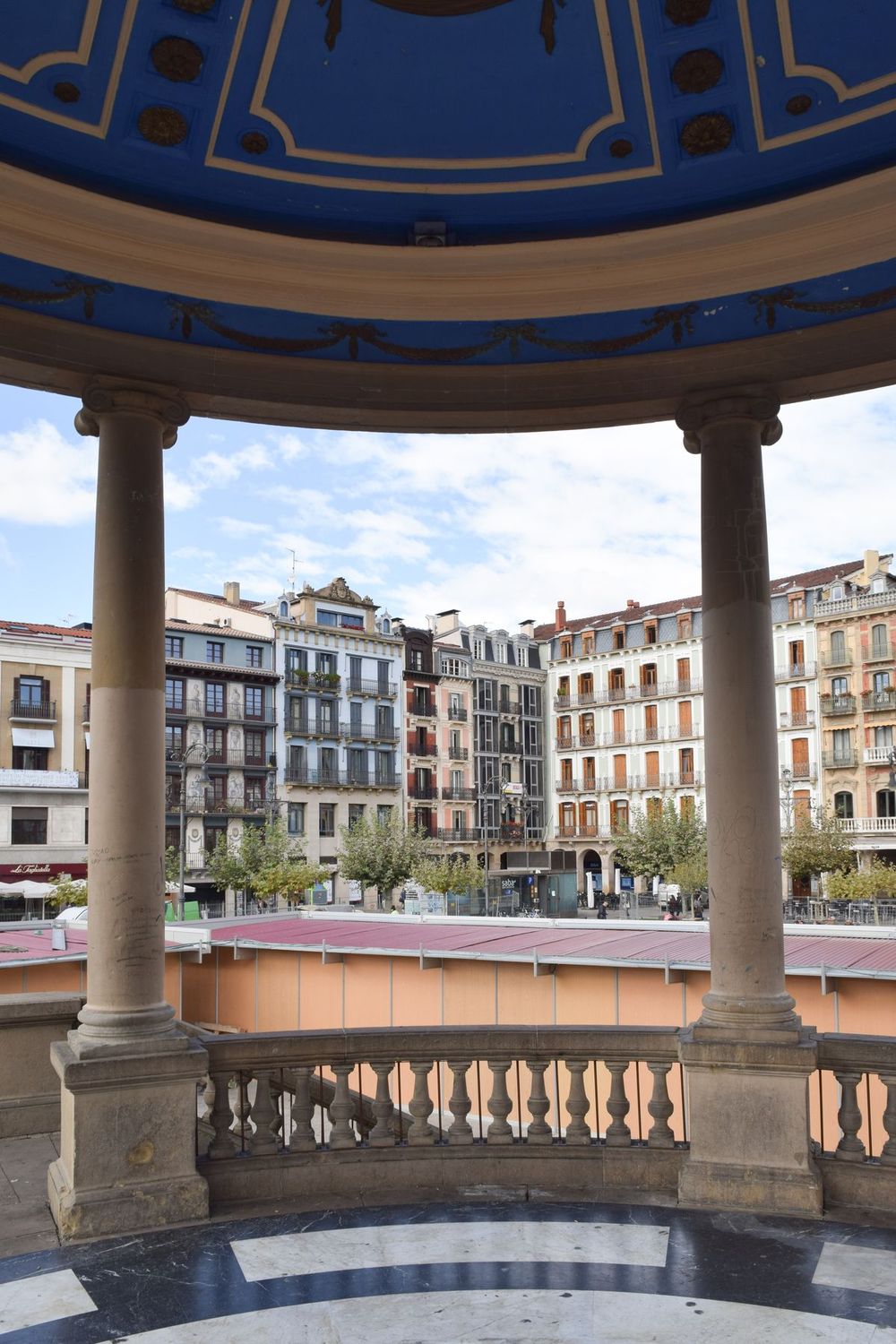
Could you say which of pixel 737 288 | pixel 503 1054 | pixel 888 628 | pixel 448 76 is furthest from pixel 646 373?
pixel 888 628

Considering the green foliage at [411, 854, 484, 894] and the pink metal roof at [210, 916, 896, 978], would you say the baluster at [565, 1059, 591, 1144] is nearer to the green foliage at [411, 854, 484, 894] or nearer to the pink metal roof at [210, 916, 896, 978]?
the pink metal roof at [210, 916, 896, 978]

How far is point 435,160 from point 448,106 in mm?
370

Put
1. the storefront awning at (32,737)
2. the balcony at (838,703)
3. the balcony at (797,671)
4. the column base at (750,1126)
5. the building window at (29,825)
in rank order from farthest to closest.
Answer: the balcony at (797,671)
the balcony at (838,703)
the building window at (29,825)
the storefront awning at (32,737)
the column base at (750,1126)

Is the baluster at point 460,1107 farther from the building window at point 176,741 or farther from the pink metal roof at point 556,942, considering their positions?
the building window at point 176,741

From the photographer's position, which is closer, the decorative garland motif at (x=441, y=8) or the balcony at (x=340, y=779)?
the decorative garland motif at (x=441, y=8)

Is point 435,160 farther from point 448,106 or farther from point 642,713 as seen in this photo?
point 642,713

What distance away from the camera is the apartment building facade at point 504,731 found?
82.2m

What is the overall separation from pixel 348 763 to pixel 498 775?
14.1 meters

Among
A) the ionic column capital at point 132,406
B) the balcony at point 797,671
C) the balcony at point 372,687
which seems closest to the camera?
the ionic column capital at point 132,406

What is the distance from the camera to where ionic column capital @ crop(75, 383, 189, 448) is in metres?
7.88

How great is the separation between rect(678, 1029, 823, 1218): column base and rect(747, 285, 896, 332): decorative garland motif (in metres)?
4.74

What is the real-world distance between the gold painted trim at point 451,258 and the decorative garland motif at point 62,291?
12cm

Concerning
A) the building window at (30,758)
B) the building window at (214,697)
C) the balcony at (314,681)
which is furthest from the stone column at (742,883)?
the balcony at (314,681)

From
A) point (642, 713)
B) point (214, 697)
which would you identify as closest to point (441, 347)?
point (214, 697)
